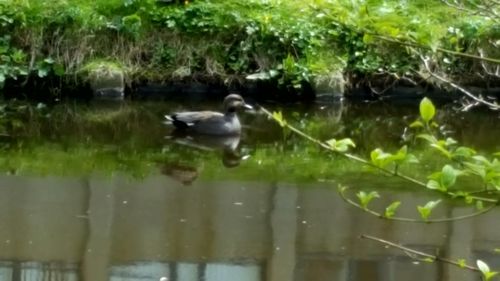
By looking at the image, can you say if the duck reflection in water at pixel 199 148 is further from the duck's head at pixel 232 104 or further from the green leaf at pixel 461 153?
the green leaf at pixel 461 153

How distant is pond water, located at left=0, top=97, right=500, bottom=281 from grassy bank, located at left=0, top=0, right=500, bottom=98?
67.7 inches

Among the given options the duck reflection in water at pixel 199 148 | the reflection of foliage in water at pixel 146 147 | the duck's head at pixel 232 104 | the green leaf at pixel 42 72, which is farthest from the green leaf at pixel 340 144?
the green leaf at pixel 42 72

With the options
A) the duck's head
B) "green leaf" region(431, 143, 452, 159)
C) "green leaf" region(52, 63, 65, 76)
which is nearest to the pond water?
the duck's head

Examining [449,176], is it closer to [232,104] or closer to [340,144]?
[340,144]

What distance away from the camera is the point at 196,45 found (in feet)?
46.4

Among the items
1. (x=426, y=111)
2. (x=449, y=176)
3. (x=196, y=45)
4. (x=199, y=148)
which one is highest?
(x=426, y=111)

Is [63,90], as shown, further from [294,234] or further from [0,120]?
[294,234]

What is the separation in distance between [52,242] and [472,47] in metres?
7.97

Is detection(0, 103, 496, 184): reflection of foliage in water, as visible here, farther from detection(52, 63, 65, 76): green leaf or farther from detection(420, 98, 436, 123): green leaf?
detection(420, 98, 436, 123): green leaf

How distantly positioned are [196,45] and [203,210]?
6.31 m

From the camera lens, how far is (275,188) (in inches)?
355

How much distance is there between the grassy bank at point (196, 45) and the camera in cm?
1365

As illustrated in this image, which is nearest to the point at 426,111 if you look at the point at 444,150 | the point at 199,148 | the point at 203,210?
the point at 444,150

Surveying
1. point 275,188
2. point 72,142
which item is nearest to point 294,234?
point 275,188
